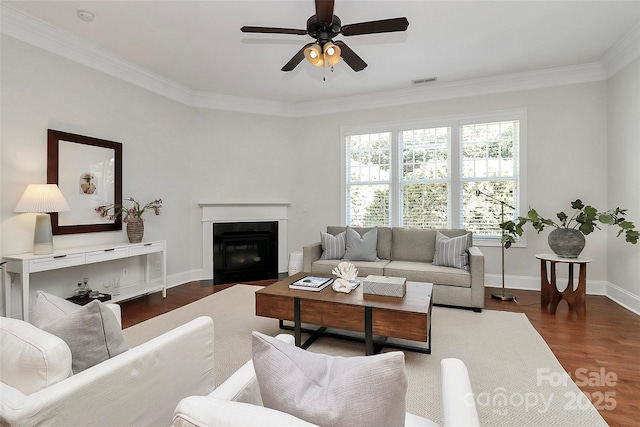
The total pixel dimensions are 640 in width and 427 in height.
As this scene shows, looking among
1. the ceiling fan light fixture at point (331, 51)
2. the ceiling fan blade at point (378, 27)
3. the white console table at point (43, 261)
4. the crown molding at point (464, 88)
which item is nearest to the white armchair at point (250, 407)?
the ceiling fan light fixture at point (331, 51)

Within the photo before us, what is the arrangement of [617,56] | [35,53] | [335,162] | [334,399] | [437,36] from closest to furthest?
[334,399]
[35,53]
[437,36]
[617,56]
[335,162]

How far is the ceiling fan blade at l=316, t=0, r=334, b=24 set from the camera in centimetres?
227

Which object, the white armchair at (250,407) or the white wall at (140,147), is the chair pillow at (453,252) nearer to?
the white armchair at (250,407)

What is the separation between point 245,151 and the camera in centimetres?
548

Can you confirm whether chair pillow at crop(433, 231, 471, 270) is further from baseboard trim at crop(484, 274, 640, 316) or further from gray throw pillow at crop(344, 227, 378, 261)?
baseboard trim at crop(484, 274, 640, 316)

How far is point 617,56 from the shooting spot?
3.76 m

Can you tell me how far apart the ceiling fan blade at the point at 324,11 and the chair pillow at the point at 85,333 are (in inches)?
91.7

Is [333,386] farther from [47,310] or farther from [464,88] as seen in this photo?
[464,88]

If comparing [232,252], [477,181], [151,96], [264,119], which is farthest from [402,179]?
[151,96]

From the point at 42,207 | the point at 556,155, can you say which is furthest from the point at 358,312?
the point at 556,155

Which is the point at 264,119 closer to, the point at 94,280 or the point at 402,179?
the point at 402,179

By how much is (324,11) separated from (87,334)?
8.13ft

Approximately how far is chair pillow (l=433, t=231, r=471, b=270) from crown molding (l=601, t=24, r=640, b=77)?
2.68 metres

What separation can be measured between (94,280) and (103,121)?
6.47 feet
